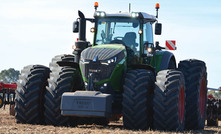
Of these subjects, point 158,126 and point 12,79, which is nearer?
point 158,126

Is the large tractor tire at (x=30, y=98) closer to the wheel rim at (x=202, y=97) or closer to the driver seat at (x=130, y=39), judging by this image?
the driver seat at (x=130, y=39)

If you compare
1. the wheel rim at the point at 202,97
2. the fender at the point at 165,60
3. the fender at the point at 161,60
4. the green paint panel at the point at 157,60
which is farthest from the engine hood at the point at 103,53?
the wheel rim at the point at 202,97

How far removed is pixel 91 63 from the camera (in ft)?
37.2

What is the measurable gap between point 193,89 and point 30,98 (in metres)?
4.57

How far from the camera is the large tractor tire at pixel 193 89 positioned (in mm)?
13461

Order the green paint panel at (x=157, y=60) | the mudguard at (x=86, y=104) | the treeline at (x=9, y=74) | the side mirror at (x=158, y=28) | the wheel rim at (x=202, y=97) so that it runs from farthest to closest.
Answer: the treeline at (x=9, y=74) < the wheel rim at (x=202, y=97) < the green paint panel at (x=157, y=60) < the side mirror at (x=158, y=28) < the mudguard at (x=86, y=104)

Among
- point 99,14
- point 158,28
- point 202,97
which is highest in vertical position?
point 99,14

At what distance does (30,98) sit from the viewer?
1184 centimetres

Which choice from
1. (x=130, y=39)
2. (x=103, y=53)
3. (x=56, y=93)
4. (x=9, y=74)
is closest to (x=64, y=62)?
(x=56, y=93)

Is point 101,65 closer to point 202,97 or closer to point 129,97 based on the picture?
point 129,97

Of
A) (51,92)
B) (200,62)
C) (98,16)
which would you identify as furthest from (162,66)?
(51,92)

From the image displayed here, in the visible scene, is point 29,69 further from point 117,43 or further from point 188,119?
point 188,119

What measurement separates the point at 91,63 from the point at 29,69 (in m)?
1.87

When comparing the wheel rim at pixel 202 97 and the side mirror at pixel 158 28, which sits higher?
the side mirror at pixel 158 28
